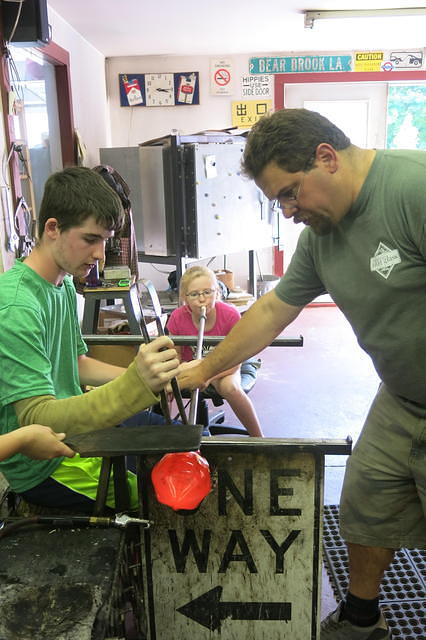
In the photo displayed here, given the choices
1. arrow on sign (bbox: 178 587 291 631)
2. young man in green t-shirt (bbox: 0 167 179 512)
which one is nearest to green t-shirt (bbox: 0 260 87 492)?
young man in green t-shirt (bbox: 0 167 179 512)

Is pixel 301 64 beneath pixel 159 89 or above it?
above

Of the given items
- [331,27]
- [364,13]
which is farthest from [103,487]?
[331,27]

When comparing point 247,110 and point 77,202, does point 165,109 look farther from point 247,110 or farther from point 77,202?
point 77,202

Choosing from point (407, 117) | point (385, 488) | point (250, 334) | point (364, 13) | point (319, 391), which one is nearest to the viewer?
point (385, 488)

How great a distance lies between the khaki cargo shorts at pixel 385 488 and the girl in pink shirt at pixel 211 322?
3.28 ft

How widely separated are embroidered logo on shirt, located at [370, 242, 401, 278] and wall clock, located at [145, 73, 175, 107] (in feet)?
16.0

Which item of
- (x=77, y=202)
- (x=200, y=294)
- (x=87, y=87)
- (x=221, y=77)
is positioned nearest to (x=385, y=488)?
(x=77, y=202)

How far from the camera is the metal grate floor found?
68.9 inches

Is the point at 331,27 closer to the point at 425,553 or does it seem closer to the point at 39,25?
the point at 39,25

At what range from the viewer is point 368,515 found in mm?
1564

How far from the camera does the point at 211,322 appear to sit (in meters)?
2.76

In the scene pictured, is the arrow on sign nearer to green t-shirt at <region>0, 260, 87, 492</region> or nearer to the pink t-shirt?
green t-shirt at <region>0, 260, 87, 492</region>

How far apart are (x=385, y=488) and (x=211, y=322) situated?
1.37 metres

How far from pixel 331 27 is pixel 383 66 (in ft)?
4.27
